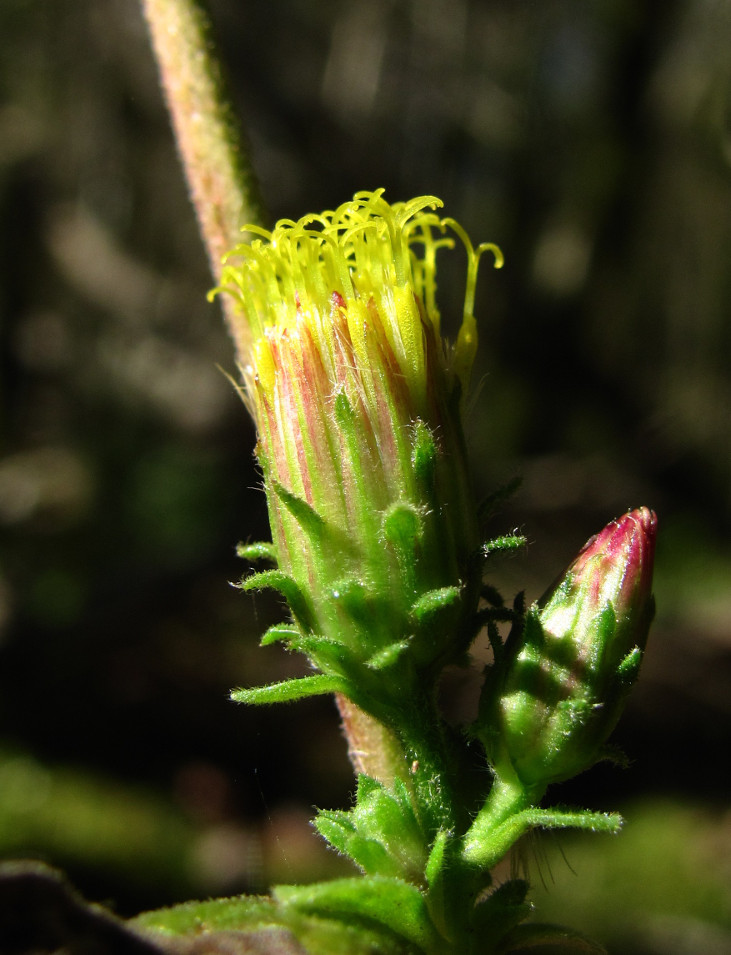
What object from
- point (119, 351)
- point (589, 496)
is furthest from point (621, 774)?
point (119, 351)

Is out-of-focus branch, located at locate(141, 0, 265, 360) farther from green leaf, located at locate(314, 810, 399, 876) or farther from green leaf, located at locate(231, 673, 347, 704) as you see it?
green leaf, located at locate(314, 810, 399, 876)

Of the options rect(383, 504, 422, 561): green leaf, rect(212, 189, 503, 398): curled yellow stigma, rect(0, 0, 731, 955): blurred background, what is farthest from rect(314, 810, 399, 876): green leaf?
rect(0, 0, 731, 955): blurred background

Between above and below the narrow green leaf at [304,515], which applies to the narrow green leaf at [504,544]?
below

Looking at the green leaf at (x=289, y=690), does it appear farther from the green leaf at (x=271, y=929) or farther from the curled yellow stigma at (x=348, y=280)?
the curled yellow stigma at (x=348, y=280)

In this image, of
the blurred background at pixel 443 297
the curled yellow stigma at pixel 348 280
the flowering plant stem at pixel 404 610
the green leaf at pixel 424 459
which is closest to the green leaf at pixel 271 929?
the flowering plant stem at pixel 404 610

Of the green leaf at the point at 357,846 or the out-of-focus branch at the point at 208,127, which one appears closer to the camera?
the green leaf at the point at 357,846
